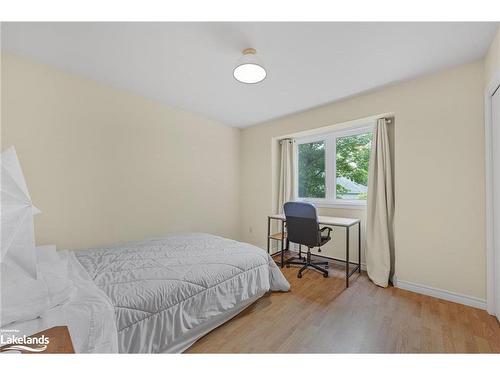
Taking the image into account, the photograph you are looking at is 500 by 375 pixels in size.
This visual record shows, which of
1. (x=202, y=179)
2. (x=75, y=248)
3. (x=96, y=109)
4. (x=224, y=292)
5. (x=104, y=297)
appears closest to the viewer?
(x=104, y=297)

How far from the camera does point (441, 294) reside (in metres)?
2.14

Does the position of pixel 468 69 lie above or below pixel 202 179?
above

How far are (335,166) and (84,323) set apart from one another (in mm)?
3287

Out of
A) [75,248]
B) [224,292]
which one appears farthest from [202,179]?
[224,292]

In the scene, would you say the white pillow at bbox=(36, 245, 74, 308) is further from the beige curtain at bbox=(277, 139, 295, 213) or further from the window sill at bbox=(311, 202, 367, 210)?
the window sill at bbox=(311, 202, 367, 210)

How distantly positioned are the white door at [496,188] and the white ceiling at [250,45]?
0.54m

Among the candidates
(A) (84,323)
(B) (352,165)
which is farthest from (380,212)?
(A) (84,323)

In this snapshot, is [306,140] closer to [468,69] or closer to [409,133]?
[409,133]

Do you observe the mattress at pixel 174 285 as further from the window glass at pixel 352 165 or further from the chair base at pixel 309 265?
the window glass at pixel 352 165

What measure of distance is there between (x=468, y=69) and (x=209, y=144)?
320cm

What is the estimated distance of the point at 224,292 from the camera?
64.7 inches

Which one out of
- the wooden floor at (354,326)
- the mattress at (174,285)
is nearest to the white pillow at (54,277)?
the mattress at (174,285)

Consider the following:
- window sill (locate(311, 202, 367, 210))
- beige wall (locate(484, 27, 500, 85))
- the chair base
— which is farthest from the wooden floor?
beige wall (locate(484, 27, 500, 85))

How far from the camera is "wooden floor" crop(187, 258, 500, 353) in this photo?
149 cm
